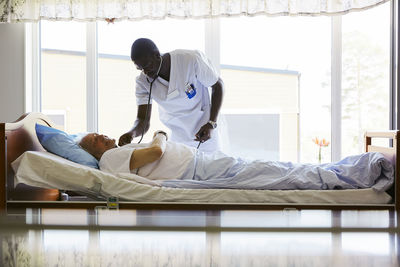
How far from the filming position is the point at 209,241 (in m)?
0.39

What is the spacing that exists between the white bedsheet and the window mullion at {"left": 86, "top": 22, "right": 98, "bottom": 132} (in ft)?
5.98

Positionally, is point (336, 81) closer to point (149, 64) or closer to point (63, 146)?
point (149, 64)

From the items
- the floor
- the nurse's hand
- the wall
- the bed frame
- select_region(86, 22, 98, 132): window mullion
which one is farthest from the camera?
select_region(86, 22, 98, 132): window mullion

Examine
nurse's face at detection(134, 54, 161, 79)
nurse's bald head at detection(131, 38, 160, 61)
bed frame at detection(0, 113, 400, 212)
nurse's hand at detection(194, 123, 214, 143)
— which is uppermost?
nurse's bald head at detection(131, 38, 160, 61)

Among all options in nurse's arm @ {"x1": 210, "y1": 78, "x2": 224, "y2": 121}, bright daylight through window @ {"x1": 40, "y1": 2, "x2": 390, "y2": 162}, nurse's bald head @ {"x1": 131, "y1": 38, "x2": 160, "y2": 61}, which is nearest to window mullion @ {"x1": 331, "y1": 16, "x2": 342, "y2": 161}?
bright daylight through window @ {"x1": 40, "y1": 2, "x2": 390, "y2": 162}

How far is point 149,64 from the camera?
229cm

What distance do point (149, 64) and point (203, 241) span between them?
1985 millimetres

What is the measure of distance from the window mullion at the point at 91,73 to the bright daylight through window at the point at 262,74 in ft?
0.18

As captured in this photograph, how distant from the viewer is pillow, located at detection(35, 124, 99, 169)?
2.02m

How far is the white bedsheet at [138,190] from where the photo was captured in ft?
5.49

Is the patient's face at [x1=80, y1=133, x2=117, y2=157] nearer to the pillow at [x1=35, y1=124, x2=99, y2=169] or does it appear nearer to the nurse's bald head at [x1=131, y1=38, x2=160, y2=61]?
the pillow at [x1=35, y1=124, x2=99, y2=169]

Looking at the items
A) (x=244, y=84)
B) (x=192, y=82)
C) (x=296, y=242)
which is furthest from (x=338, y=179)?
(x=244, y=84)

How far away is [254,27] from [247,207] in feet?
7.60

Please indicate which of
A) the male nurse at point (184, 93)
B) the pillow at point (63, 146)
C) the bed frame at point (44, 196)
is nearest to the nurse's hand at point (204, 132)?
the male nurse at point (184, 93)
